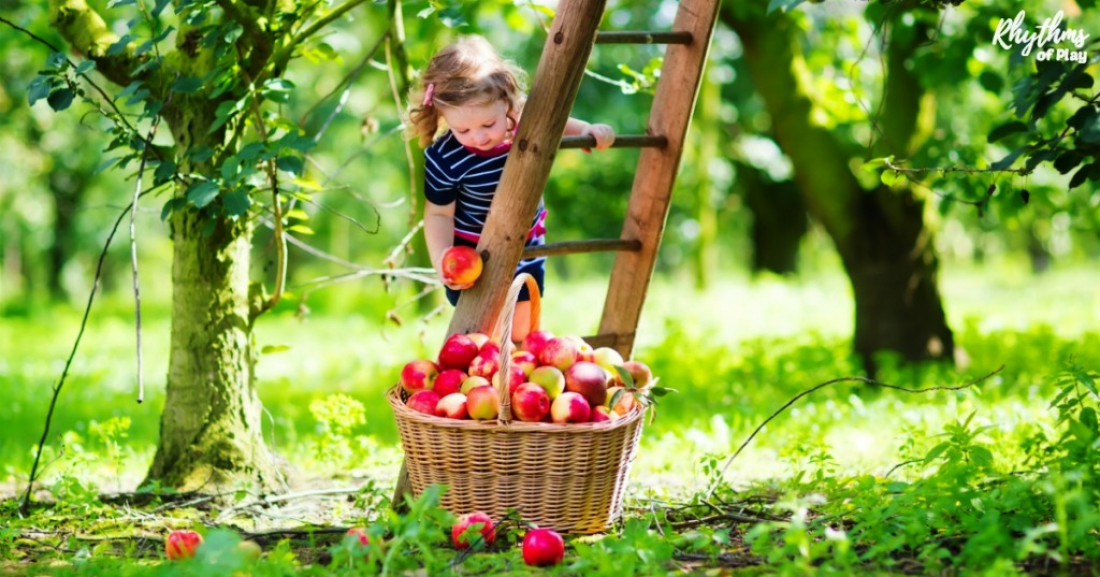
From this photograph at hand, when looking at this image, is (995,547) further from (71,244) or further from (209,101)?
(71,244)

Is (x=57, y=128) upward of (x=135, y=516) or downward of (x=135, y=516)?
upward

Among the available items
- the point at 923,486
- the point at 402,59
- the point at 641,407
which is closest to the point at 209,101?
the point at 402,59

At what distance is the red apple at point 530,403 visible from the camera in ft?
9.14

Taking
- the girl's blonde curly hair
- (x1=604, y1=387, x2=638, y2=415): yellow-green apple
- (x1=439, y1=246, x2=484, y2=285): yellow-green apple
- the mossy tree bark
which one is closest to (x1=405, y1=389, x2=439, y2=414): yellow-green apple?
(x1=439, y1=246, x2=484, y2=285): yellow-green apple

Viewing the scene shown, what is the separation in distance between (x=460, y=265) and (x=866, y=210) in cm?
364

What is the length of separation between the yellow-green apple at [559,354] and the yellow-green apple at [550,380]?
0.11m

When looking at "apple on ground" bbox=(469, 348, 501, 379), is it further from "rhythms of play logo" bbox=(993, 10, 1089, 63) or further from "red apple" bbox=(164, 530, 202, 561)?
"rhythms of play logo" bbox=(993, 10, 1089, 63)

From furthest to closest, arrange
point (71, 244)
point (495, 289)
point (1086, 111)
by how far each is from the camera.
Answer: point (71, 244) < point (495, 289) < point (1086, 111)

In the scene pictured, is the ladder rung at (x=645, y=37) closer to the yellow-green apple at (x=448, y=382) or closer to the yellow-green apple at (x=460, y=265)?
the yellow-green apple at (x=460, y=265)

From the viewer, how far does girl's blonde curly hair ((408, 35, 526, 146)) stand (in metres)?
3.15

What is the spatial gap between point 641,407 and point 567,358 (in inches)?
10.0

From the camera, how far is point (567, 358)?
2980mm

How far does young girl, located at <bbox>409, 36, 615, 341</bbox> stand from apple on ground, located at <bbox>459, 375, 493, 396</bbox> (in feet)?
1.15

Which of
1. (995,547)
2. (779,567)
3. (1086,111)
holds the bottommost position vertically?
(779,567)
